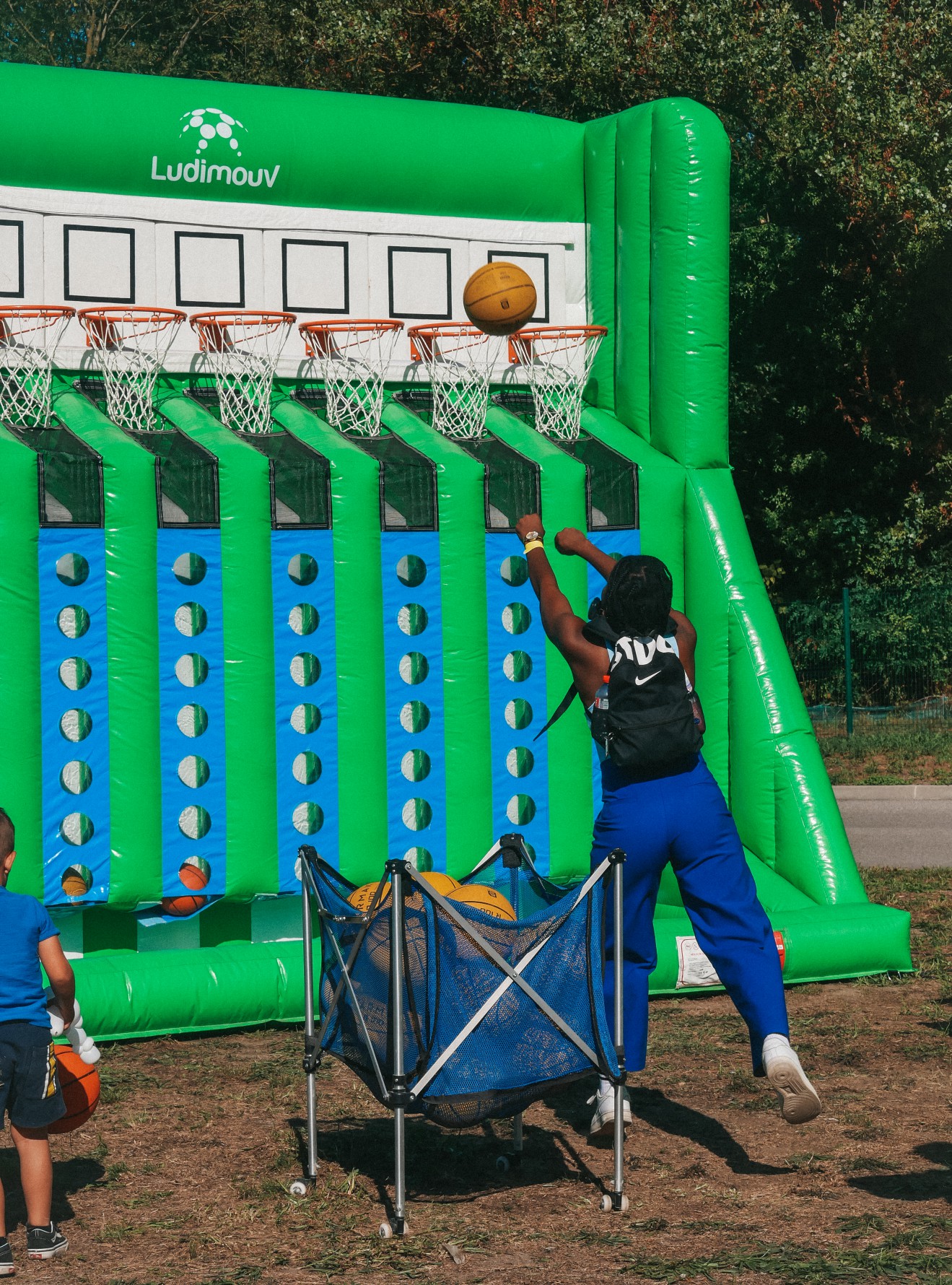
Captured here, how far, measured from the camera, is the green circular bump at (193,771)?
8.13m

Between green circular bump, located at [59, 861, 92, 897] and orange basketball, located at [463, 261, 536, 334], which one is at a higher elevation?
orange basketball, located at [463, 261, 536, 334]

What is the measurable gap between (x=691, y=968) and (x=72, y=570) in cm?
395

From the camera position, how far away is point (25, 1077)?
183 inches

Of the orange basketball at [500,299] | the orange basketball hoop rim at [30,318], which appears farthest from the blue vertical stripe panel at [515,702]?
the orange basketball hoop rim at [30,318]

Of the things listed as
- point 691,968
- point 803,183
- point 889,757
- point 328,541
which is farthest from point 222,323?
point 803,183

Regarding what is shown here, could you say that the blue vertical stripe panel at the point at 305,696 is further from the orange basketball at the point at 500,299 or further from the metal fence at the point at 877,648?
the metal fence at the point at 877,648

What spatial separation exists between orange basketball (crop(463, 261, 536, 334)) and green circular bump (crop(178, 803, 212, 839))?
3174 millimetres

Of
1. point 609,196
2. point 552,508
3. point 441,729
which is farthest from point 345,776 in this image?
point 609,196

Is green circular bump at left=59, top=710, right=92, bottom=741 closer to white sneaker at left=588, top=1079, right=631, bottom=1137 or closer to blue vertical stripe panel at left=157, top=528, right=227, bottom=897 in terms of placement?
blue vertical stripe panel at left=157, top=528, right=227, bottom=897

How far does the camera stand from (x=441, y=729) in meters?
8.62

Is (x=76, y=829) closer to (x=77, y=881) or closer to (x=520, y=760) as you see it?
(x=77, y=881)

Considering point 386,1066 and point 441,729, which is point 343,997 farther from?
point 441,729

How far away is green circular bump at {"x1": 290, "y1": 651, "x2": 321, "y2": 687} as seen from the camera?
837 centimetres

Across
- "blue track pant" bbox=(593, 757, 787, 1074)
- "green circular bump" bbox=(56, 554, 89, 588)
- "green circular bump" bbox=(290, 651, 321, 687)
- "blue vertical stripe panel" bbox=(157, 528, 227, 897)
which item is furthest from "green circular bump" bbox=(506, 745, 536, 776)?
"blue track pant" bbox=(593, 757, 787, 1074)
